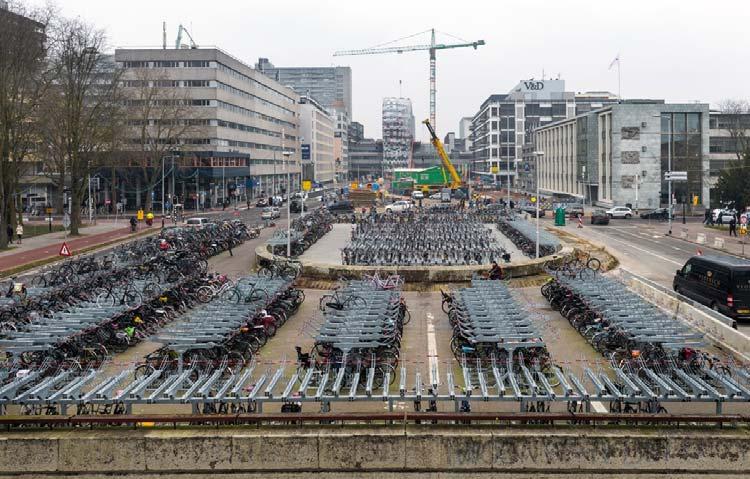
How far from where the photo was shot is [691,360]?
13586 millimetres

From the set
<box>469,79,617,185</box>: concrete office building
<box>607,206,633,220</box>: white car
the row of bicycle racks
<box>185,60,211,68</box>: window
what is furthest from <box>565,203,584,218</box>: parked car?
<box>469,79,617,185</box>: concrete office building

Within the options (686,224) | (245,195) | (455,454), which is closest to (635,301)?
(455,454)

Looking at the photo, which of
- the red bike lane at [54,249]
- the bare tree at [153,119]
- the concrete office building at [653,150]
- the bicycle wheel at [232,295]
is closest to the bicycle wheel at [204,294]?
the bicycle wheel at [232,295]

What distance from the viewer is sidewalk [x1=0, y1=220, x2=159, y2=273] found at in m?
36.9

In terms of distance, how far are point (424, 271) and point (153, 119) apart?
59.3m

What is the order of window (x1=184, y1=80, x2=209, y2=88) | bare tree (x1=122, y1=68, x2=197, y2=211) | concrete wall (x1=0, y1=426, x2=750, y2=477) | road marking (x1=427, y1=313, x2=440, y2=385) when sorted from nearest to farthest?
1. concrete wall (x1=0, y1=426, x2=750, y2=477)
2. road marking (x1=427, y1=313, x2=440, y2=385)
3. bare tree (x1=122, y1=68, x2=197, y2=211)
4. window (x1=184, y1=80, x2=209, y2=88)

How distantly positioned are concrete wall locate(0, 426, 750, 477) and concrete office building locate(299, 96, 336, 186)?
11515 centimetres

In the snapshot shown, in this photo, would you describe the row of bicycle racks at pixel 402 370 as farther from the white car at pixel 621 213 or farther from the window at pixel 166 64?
the window at pixel 166 64

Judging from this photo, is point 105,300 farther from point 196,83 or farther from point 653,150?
point 196,83

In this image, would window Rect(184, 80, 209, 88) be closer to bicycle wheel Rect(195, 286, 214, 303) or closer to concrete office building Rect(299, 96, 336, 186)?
concrete office building Rect(299, 96, 336, 186)

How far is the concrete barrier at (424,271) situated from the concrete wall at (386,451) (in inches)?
581

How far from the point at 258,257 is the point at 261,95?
77486 mm

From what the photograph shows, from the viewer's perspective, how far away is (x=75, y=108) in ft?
161

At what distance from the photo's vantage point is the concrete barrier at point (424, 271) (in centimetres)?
2673
